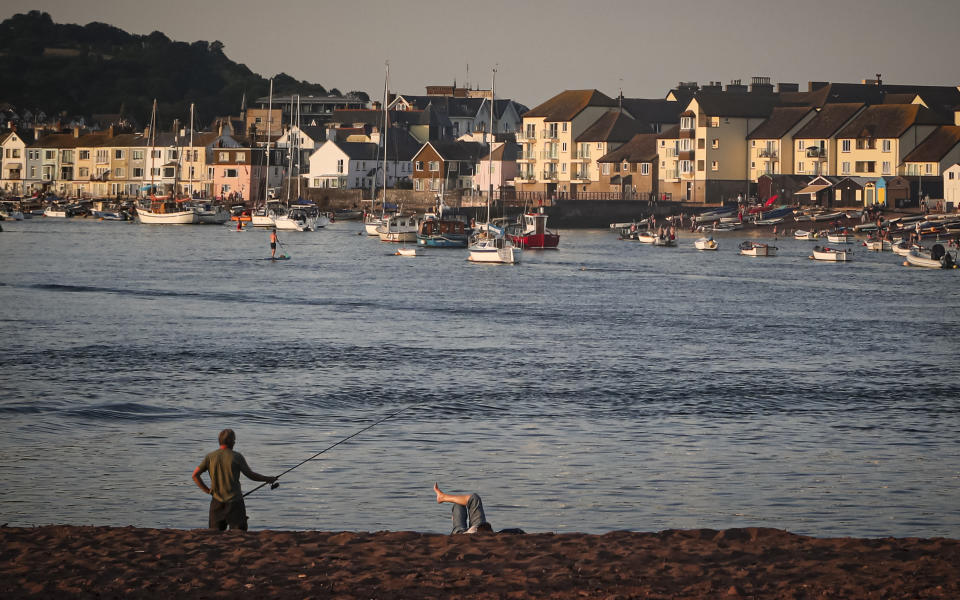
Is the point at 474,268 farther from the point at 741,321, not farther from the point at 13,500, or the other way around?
the point at 13,500

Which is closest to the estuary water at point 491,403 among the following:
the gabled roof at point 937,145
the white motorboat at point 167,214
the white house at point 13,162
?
the gabled roof at point 937,145

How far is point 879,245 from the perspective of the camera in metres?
86.8

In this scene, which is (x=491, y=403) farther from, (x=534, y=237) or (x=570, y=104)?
(x=570, y=104)

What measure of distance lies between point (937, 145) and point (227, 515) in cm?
9954

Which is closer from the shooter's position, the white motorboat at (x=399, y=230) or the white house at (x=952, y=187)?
the white motorboat at (x=399, y=230)

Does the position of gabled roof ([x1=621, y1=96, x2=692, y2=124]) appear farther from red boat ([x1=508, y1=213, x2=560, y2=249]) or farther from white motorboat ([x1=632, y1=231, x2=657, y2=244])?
red boat ([x1=508, y1=213, x2=560, y2=249])

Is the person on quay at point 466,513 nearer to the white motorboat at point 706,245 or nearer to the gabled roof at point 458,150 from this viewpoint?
the white motorboat at point 706,245

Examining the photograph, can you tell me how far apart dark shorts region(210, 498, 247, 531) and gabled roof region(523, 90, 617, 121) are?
119382 mm

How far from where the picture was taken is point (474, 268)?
6788cm

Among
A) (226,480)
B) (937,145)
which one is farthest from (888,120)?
(226,480)

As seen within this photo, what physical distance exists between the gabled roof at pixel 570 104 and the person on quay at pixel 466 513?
119 metres

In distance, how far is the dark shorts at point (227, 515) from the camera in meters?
12.8

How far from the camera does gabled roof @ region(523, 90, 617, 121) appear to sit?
131 metres

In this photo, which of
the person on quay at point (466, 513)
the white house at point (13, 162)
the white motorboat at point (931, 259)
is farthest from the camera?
the white house at point (13, 162)
